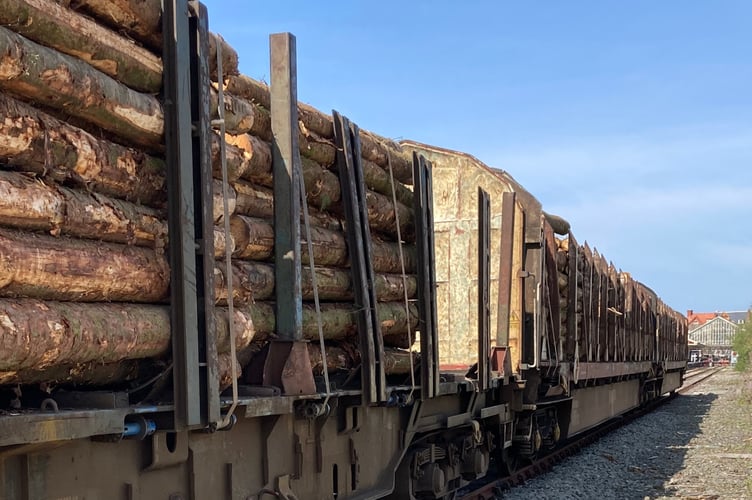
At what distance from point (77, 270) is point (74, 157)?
0.49 meters

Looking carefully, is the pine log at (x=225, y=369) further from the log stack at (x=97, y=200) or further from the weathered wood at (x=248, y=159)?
the weathered wood at (x=248, y=159)

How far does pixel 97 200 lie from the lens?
355 cm

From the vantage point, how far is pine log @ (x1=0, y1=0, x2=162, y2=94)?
3189 millimetres

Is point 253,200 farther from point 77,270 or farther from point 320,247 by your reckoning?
point 77,270

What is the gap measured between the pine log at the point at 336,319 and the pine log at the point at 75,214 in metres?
1.00

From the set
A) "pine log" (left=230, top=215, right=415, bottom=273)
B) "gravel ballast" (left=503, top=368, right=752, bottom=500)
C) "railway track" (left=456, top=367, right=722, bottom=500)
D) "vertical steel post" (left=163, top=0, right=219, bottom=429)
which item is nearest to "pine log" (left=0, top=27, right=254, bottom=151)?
"vertical steel post" (left=163, top=0, right=219, bottom=429)

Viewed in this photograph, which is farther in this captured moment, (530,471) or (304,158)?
(530,471)

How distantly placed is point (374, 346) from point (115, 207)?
2.98 meters

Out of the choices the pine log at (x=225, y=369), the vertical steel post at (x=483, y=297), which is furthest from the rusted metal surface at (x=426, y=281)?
the pine log at (x=225, y=369)

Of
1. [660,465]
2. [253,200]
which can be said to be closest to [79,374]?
[253,200]

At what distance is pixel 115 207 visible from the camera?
3654 mm

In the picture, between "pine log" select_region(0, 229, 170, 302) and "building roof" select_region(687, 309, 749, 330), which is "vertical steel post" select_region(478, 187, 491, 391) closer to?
"pine log" select_region(0, 229, 170, 302)

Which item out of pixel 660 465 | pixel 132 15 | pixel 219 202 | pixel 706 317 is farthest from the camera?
pixel 706 317

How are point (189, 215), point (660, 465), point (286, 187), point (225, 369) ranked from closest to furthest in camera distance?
point (189, 215) < point (225, 369) < point (286, 187) < point (660, 465)
